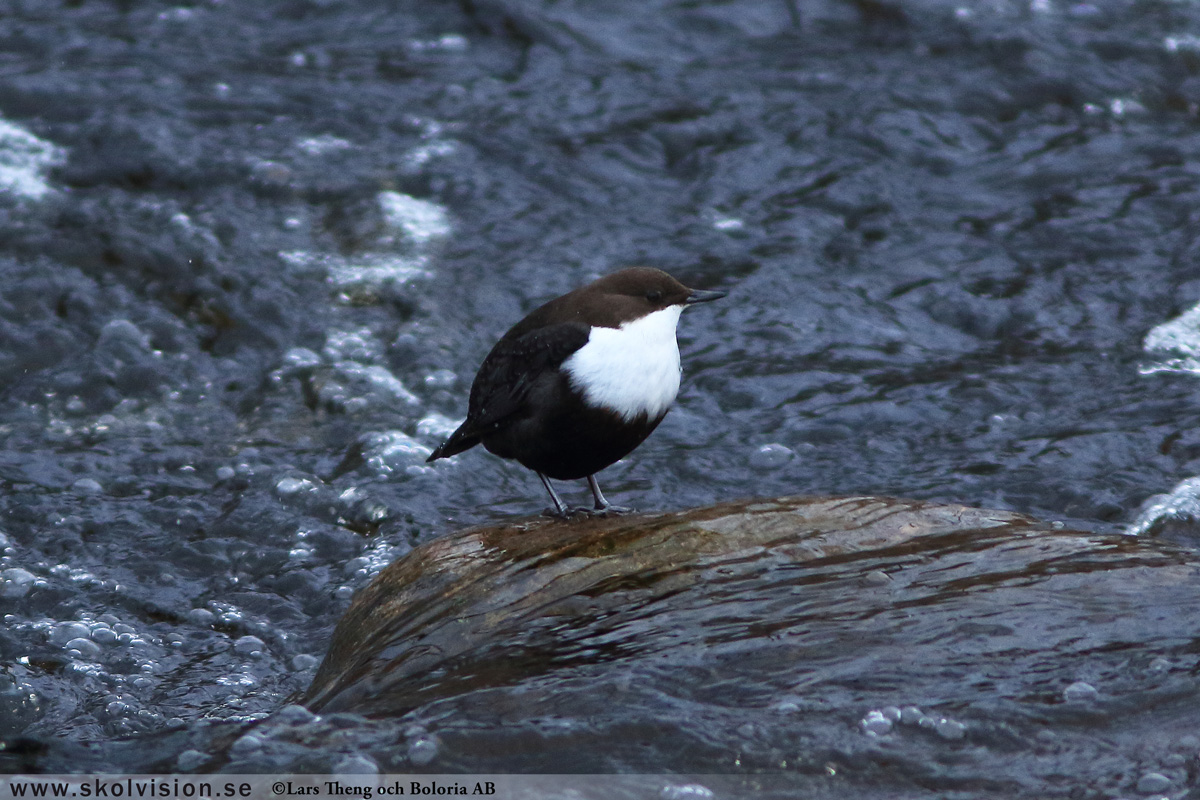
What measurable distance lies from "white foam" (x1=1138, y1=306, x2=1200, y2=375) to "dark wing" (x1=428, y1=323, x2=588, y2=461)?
10.6ft

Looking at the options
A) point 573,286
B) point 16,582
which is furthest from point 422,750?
point 573,286

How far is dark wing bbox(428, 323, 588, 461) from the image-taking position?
4.10 m

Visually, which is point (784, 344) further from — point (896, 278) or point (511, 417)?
point (511, 417)

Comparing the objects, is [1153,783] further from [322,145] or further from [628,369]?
[322,145]

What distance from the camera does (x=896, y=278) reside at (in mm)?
6832

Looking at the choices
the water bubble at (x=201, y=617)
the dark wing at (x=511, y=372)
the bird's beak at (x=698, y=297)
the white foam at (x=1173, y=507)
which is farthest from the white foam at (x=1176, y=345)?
the water bubble at (x=201, y=617)

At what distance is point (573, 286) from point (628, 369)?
279 cm

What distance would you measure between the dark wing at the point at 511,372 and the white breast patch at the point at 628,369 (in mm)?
63

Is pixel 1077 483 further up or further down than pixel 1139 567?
further down

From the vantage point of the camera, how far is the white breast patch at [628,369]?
3967mm

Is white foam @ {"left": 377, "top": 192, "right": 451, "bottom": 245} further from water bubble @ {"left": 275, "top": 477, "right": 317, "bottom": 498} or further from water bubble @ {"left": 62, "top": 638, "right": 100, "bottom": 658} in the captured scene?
water bubble @ {"left": 62, "top": 638, "right": 100, "bottom": 658}

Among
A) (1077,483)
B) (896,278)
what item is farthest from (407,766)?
(896,278)

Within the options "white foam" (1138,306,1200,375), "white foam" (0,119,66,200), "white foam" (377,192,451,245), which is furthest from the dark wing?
"white foam" (0,119,66,200)

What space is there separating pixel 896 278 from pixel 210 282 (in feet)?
11.6
